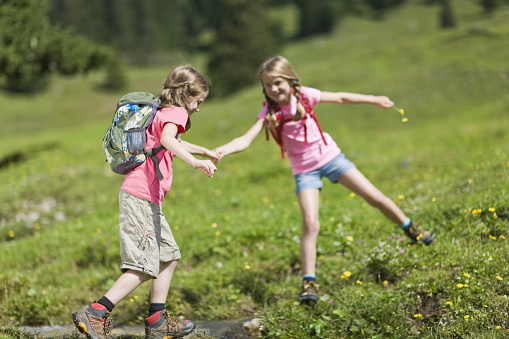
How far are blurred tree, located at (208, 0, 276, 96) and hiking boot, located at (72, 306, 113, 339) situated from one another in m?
46.2

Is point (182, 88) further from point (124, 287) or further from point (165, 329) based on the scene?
point (165, 329)

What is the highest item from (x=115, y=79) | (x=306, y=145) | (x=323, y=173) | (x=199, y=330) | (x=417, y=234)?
(x=306, y=145)

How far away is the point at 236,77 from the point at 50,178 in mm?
37699

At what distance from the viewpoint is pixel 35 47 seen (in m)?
20.1

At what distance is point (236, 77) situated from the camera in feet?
164

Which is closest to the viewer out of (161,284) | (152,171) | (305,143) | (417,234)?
(152,171)

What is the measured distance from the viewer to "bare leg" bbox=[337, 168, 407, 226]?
5625mm

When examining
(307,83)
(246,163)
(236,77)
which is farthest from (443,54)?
(246,163)

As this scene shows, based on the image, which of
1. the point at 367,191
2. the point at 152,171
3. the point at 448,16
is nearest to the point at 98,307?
the point at 152,171

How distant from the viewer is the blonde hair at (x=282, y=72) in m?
5.38

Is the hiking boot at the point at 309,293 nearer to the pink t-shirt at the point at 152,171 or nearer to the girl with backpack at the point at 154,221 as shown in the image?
the girl with backpack at the point at 154,221

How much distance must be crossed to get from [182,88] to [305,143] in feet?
5.78

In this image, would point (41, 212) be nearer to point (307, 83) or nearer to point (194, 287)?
point (194, 287)

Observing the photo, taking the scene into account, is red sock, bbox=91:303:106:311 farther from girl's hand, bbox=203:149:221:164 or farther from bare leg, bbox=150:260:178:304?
girl's hand, bbox=203:149:221:164
